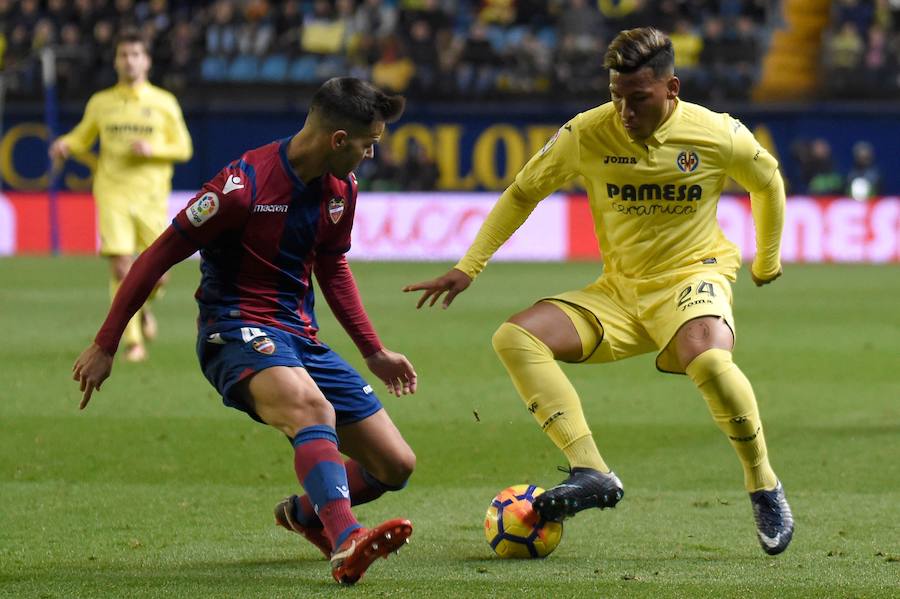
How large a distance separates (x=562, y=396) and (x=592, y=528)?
0.72m

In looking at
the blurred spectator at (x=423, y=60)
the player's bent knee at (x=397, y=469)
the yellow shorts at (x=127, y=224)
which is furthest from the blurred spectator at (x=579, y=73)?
the player's bent knee at (x=397, y=469)

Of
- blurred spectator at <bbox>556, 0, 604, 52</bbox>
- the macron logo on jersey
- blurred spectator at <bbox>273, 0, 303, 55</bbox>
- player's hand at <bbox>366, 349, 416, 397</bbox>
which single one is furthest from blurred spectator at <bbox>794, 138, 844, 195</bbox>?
the macron logo on jersey

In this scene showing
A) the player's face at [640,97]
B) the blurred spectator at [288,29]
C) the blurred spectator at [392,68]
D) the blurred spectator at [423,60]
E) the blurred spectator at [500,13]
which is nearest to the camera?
the player's face at [640,97]

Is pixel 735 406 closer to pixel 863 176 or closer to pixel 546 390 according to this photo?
pixel 546 390

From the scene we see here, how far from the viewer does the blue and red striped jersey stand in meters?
5.34

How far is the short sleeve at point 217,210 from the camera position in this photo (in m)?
5.29

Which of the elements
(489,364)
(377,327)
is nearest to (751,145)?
(489,364)

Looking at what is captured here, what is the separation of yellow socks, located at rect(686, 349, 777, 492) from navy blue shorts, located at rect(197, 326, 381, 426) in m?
1.23

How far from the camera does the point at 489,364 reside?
12.5 meters

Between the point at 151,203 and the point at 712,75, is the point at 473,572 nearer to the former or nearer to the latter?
the point at 151,203

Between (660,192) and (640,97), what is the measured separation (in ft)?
1.45

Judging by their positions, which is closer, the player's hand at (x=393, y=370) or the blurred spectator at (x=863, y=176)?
the player's hand at (x=393, y=370)

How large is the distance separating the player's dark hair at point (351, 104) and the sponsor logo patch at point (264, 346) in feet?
2.53

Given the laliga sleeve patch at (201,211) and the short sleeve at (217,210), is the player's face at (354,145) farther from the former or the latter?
the laliga sleeve patch at (201,211)
